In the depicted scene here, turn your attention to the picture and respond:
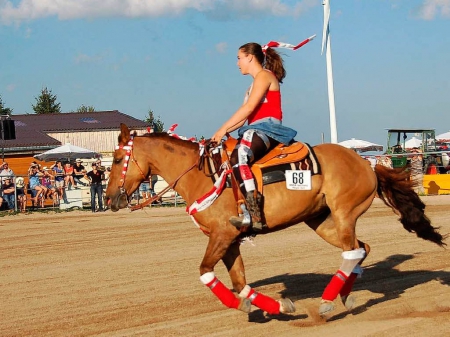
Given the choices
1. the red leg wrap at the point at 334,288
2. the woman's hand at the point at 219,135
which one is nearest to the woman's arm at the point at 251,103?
the woman's hand at the point at 219,135

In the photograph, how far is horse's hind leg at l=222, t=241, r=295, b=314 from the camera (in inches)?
309

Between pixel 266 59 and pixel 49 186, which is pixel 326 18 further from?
pixel 266 59

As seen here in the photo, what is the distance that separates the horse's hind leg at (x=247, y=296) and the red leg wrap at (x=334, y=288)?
1.34 feet

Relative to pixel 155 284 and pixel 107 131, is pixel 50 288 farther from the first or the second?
pixel 107 131

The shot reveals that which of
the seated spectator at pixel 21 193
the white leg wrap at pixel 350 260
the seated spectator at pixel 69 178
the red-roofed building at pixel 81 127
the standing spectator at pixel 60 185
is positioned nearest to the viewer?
the white leg wrap at pixel 350 260

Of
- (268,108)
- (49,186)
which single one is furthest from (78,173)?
(268,108)

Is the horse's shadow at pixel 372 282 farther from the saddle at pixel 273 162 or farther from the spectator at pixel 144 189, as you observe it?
the spectator at pixel 144 189

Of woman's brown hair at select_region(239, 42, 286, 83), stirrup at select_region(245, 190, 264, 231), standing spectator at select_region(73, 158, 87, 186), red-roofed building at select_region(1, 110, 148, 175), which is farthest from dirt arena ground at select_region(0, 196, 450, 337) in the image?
red-roofed building at select_region(1, 110, 148, 175)

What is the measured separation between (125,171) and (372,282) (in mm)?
4009

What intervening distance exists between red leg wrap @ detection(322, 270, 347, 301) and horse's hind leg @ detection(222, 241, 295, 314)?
407mm

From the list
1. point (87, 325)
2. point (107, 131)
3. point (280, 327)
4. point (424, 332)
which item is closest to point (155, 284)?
point (87, 325)

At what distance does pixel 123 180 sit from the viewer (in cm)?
844

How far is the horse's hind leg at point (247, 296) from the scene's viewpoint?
7.84m

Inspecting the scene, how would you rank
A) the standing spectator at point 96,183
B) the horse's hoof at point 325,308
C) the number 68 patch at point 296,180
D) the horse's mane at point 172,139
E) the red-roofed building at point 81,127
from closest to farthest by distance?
1. the horse's hoof at point 325,308
2. the number 68 patch at point 296,180
3. the horse's mane at point 172,139
4. the standing spectator at point 96,183
5. the red-roofed building at point 81,127
